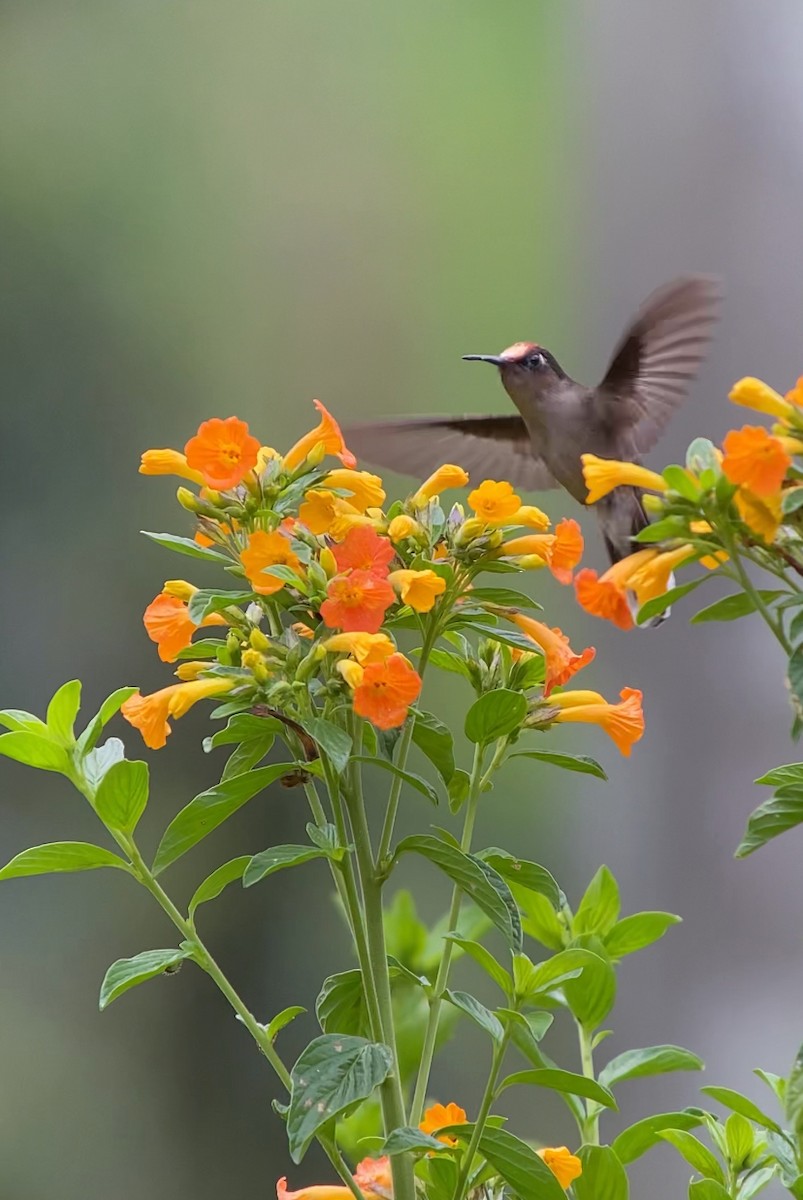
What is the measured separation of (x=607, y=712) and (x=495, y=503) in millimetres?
134

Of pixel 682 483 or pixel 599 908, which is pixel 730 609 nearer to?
pixel 682 483

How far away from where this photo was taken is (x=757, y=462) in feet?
1.30

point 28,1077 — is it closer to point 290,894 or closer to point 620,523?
point 290,894

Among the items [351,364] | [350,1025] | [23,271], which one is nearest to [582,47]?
[351,364]

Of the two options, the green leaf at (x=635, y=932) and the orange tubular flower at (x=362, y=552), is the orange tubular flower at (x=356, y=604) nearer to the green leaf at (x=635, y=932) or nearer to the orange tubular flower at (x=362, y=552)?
the orange tubular flower at (x=362, y=552)

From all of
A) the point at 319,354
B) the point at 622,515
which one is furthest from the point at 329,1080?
the point at 319,354

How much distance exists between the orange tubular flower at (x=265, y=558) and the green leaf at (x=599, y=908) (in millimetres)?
307

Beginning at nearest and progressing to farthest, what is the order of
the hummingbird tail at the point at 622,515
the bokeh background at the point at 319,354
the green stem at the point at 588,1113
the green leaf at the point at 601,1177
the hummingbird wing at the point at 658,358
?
the green leaf at the point at 601,1177 < the green stem at the point at 588,1113 < the hummingbird wing at the point at 658,358 < the hummingbird tail at the point at 622,515 < the bokeh background at the point at 319,354

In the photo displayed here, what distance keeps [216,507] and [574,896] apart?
115 centimetres

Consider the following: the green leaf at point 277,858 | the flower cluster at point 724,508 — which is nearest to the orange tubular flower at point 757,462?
the flower cluster at point 724,508

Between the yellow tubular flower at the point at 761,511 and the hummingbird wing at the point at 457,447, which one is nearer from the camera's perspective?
the yellow tubular flower at the point at 761,511

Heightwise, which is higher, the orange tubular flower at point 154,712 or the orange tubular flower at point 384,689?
the orange tubular flower at point 384,689

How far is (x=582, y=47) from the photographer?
1.54 m

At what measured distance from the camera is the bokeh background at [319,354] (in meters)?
1.29
